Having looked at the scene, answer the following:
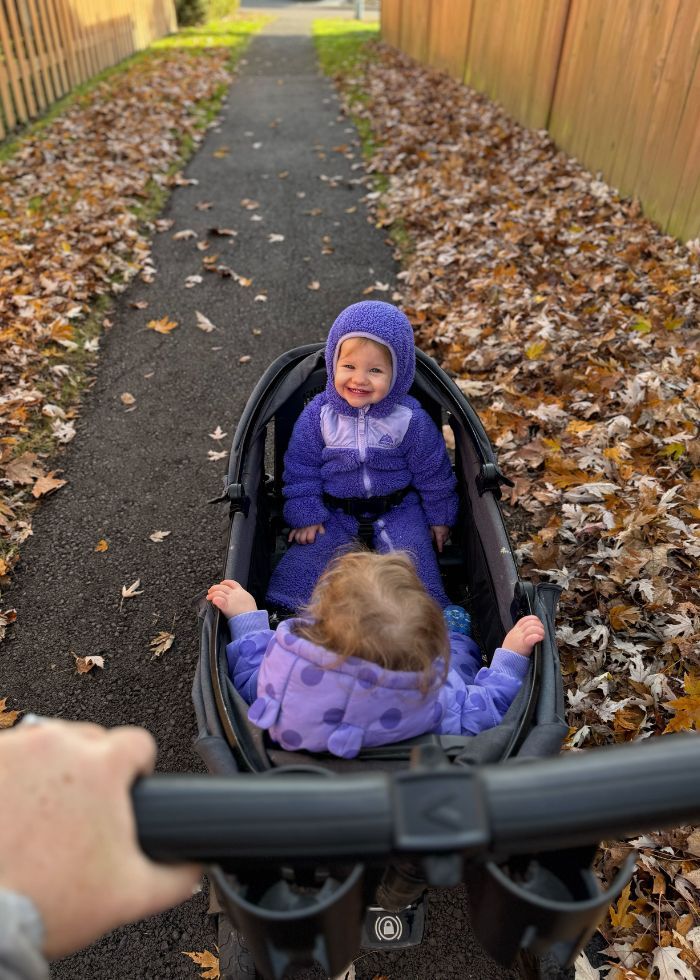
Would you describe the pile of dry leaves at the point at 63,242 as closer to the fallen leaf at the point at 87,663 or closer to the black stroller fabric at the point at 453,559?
the fallen leaf at the point at 87,663

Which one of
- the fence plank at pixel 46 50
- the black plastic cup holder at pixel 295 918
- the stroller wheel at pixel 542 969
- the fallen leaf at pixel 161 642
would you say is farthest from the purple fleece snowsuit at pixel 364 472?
the fence plank at pixel 46 50

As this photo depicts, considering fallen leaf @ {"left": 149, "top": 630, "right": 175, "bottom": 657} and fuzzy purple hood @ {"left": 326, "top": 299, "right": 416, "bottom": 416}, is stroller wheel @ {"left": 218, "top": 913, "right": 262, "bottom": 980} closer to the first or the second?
fallen leaf @ {"left": 149, "top": 630, "right": 175, "bottom": 657}

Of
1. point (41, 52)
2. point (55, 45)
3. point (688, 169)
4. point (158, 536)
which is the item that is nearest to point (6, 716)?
point (158, 536)

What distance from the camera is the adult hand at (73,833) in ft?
2.60

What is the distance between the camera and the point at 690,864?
2.16 meters

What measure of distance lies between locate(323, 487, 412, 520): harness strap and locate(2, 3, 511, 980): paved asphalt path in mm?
800

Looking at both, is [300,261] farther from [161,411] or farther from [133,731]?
[133,731]

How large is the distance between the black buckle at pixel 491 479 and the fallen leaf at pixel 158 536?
1834 millimetres

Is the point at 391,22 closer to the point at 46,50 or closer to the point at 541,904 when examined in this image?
the point at 46,50

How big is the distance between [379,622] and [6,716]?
6.47 feet

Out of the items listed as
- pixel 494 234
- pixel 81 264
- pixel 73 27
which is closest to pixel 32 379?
pixel 81 264

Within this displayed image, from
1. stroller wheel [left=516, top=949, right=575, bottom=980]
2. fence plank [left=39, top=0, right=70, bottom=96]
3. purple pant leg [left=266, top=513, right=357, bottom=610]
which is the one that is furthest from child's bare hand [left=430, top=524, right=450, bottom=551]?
fence plank [left=39, top=0, right=70, bottom=96]

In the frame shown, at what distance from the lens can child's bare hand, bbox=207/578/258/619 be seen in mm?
2152

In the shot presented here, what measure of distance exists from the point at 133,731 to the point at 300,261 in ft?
20.8
